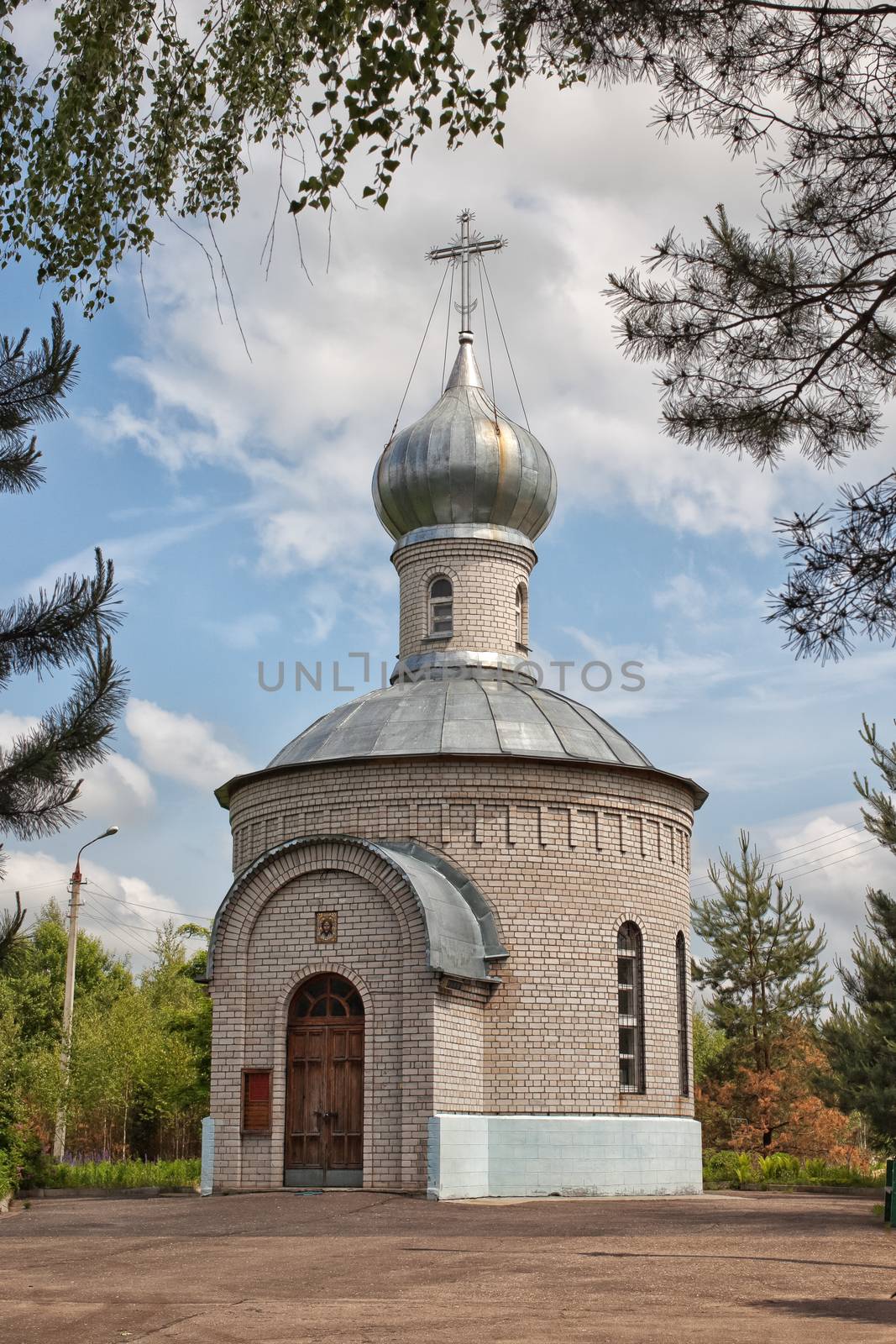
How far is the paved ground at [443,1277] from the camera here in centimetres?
722

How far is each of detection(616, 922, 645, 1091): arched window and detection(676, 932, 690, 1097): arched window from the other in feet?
3.48

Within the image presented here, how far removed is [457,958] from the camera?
17.5 m

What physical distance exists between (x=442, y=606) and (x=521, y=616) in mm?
1321

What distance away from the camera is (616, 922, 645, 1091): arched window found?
62.3 feet

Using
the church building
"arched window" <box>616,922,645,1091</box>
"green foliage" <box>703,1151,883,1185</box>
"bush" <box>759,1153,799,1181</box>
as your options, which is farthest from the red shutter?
"bush" <box>759,1153,799,1181</box>

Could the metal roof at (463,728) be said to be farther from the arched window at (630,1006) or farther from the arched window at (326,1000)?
the arched window at (326,1000)

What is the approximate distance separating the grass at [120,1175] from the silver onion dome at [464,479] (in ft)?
32.7

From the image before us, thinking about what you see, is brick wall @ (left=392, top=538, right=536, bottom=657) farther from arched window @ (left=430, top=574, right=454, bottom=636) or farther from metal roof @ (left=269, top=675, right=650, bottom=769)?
metal roof @ (left=269, top=675, right=650, bottom=769)

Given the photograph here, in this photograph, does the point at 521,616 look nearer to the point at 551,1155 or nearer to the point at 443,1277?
the point at 551,1155

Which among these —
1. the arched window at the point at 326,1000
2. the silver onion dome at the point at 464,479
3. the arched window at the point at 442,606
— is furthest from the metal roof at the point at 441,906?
the silver onion dome at the point at 464,479

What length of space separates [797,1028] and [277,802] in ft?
44.8

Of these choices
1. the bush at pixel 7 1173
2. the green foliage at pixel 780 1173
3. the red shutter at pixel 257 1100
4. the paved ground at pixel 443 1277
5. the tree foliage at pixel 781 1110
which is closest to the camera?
the paved ground at pixel 443 1277

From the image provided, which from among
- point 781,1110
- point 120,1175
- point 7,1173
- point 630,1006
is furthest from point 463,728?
point 781,1110

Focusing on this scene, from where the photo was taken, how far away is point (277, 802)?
1980 centimetres
